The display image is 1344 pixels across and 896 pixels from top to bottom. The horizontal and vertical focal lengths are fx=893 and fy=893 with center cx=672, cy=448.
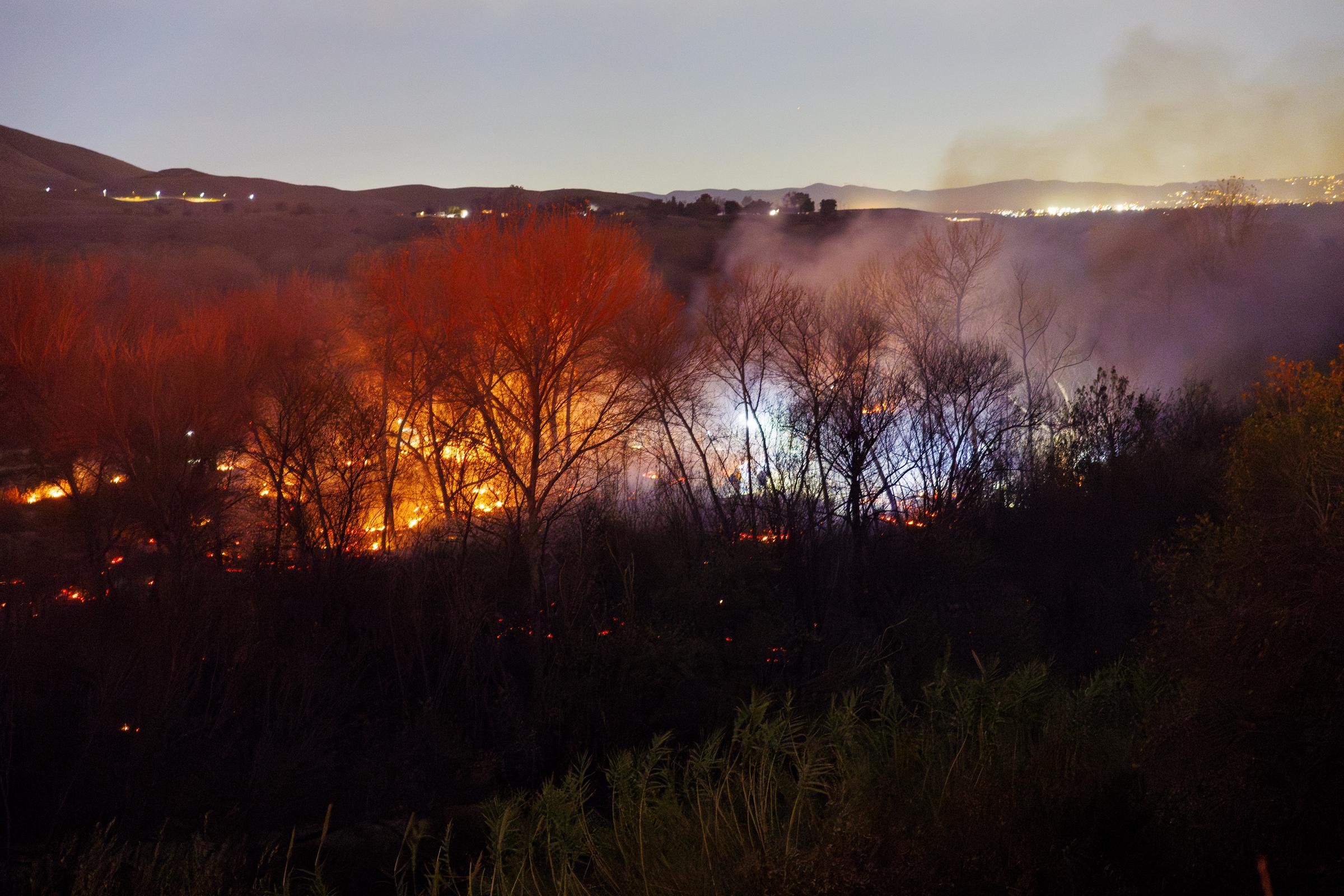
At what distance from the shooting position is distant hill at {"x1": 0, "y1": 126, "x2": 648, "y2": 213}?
5444 centimetres

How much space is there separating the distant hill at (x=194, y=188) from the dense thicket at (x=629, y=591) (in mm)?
29400

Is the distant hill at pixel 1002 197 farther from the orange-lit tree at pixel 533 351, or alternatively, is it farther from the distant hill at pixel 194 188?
the orange-lit tree at pixel 533 351

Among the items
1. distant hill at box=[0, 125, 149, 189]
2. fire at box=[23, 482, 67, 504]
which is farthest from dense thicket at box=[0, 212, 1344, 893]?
distant hill at box=[0, 125, 149, 189]

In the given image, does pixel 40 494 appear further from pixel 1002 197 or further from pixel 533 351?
pixel 1002 197

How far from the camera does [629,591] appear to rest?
14.4m

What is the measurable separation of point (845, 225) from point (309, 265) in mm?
24630

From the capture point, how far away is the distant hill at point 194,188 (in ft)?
179

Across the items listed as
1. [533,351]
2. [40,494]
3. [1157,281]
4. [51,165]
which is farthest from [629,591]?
[51,165]

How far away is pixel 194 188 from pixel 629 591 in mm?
64017

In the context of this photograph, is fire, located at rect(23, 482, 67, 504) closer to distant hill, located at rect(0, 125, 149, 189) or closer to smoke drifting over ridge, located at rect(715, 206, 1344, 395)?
smoke drifting over ridge, located at rect(715, 206, 1344, 395)

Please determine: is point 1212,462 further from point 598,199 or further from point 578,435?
point 598,199

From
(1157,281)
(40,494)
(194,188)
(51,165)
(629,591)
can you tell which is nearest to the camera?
(629,591)

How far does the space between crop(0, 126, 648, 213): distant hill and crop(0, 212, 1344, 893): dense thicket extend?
96.5 feet

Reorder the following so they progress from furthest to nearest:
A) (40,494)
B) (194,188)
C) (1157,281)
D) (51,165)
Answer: (51,165)
(194,188)
(1157,281)
(40,494)
